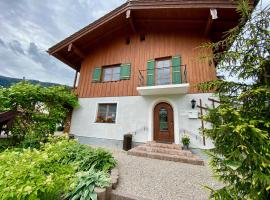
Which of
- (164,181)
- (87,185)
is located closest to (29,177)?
(87,185)

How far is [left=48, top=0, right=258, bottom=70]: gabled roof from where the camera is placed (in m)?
6.88

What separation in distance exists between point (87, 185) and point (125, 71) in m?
7.03

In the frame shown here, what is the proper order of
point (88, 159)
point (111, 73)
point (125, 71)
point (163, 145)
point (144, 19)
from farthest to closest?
point (111, 73)
point (125, 71)
point (144, 19)
point (163, 145)
point (88, 159)

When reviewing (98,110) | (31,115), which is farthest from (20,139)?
(98,110)

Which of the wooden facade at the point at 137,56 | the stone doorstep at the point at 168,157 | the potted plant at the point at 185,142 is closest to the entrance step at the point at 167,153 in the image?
the stone doorstep at the point at 168,157

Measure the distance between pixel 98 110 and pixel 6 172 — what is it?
724 centimetres

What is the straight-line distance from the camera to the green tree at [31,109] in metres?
5.67

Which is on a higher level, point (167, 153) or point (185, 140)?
point (185, 140)

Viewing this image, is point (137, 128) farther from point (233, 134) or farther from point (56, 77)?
point (56, 77)

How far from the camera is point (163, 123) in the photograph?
751 cm

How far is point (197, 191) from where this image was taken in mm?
3125

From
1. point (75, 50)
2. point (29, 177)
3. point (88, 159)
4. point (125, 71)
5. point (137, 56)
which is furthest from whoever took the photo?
point (75, 50)

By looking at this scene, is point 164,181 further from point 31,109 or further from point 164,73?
point 31,109

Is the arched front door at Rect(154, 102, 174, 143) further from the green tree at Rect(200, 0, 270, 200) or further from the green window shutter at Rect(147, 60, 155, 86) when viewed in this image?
the green tree at Rect(200, 0, 270, 200)
